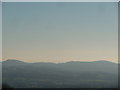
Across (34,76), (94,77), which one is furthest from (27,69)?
(94,77)

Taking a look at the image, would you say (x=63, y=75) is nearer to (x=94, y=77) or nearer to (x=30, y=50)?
(x=94, y=77)

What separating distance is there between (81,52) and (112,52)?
1.39 metres

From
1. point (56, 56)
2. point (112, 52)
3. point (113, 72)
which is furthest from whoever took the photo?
point (56, 56)

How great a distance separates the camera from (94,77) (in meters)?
7.07

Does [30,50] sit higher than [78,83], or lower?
higher

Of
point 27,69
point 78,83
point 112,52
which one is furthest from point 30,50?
point 112,52

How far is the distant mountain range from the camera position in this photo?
688 cm

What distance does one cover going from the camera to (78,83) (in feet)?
22.9

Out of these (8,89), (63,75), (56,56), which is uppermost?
(56,56)

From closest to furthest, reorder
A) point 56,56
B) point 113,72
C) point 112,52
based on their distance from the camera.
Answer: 1. point 113,72
2. point 112,52
3. point 56,56

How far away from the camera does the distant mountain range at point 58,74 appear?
6.88 meters

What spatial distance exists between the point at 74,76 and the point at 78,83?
0.29 m

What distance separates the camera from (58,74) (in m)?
6.91

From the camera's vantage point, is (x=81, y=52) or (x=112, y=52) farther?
(x=81, y=52)
